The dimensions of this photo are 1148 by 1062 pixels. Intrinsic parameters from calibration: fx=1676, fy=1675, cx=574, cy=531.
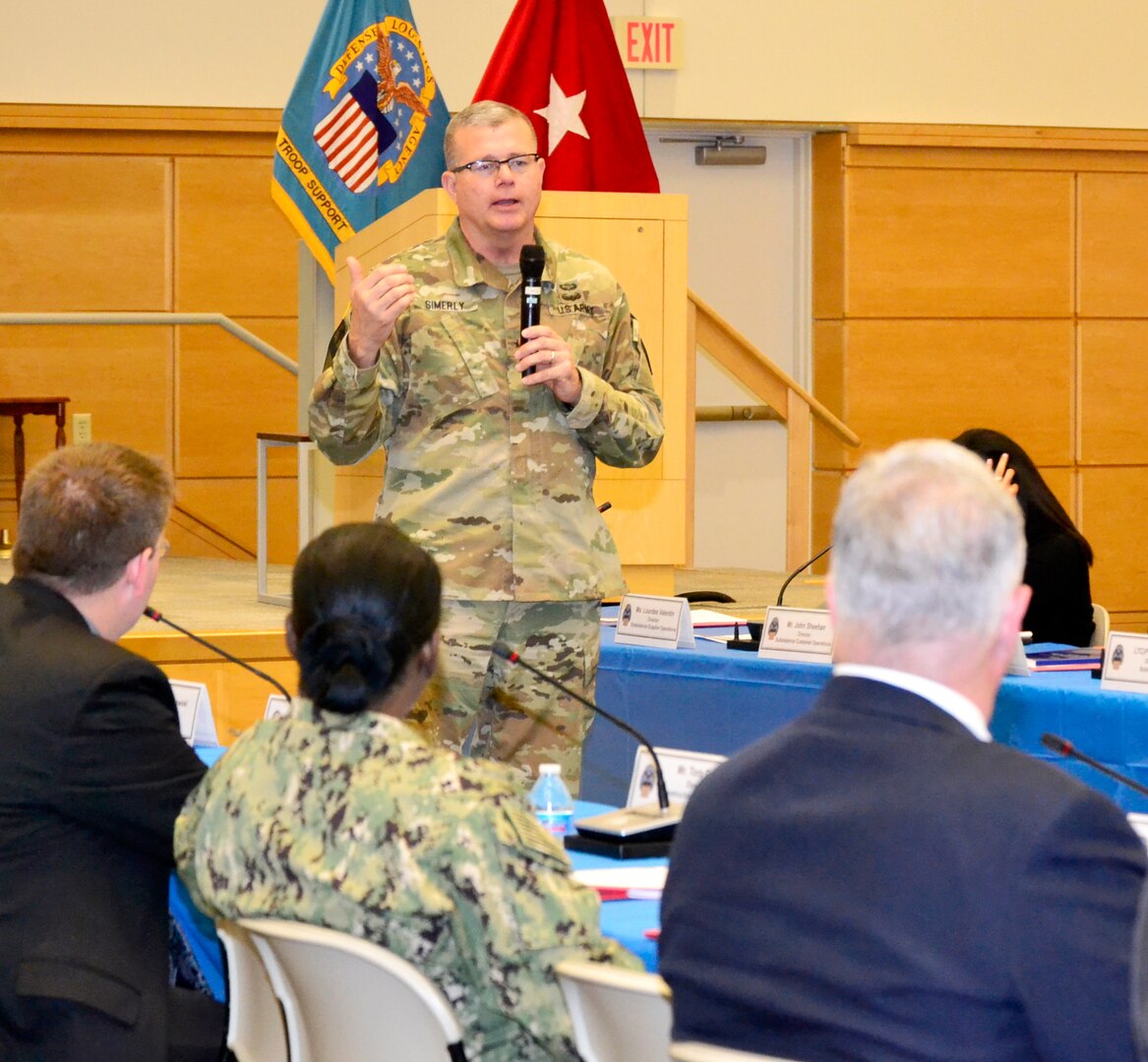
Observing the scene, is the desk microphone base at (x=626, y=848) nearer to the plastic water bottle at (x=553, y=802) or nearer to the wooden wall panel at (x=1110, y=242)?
the plastic water bottle at (x=553, y=802)

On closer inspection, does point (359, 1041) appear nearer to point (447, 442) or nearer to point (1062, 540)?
point (447, 442)

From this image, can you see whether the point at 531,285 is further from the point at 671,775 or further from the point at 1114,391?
the point at 1114,391

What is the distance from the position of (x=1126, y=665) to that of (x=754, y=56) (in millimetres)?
5412

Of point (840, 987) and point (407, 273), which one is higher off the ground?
point (407, 273)

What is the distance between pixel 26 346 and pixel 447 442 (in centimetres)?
540

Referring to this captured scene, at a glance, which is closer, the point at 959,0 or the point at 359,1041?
the point at 359,1041

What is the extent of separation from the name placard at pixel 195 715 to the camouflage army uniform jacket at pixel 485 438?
0.48 m

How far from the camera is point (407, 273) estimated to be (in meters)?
2.88

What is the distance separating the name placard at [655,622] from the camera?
4035 mm

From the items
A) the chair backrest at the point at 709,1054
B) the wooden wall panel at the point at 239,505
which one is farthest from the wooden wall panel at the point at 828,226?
the chair backrest at the point at 709,1054

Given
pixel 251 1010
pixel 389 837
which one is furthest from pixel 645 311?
pixel 389 837

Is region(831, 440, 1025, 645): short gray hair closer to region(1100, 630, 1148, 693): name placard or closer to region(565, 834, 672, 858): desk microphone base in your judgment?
region(565, 834, 672, 858): desk microphone base

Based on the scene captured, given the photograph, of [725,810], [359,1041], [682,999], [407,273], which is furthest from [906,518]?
[407,273]

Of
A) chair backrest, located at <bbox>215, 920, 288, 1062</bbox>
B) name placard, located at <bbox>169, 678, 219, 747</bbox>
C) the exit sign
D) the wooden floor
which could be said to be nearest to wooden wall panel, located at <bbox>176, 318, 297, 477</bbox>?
the wooden floor
